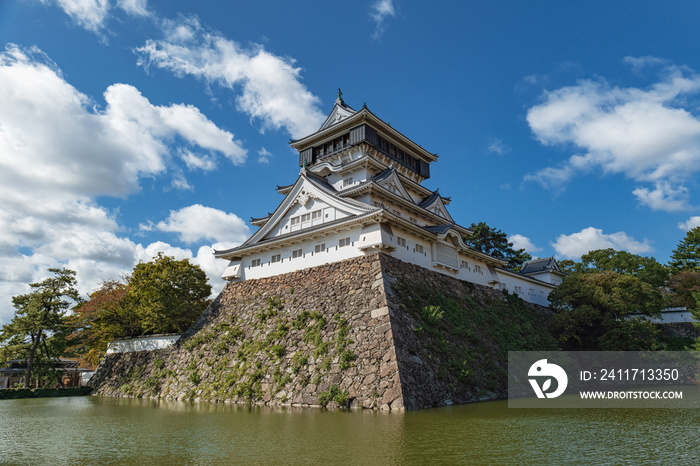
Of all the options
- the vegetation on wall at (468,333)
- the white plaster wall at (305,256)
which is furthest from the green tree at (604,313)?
the white plaster wall at (305,256)

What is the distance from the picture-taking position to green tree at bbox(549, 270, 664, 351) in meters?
25.3

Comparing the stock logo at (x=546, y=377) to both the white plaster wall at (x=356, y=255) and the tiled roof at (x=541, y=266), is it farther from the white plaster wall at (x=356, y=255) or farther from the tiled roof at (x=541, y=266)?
the tiled roof at (x=541, y=266)

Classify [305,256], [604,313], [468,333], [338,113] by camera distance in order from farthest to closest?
[338,113], [604,313], [305,256], [468,333]

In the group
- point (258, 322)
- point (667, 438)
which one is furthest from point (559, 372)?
point (258, 322)

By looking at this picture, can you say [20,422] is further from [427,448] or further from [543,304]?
[543,304]

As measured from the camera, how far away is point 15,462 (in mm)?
7664

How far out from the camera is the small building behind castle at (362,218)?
21.7 m

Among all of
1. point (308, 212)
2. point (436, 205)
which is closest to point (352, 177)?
point (436, 205)

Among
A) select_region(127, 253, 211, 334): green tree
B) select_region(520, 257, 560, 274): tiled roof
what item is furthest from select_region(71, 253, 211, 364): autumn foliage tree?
select_region(520, 257, 560, 274): tiled roof

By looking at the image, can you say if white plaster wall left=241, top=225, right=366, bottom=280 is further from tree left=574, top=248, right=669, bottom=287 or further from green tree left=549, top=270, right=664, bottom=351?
tree left=574, top=248, right=669, bottom=287

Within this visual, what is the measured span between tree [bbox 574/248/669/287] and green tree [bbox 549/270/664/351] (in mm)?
8458

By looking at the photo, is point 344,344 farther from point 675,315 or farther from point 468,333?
point 675,315

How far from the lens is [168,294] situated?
27516mm

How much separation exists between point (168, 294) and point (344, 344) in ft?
51.5
